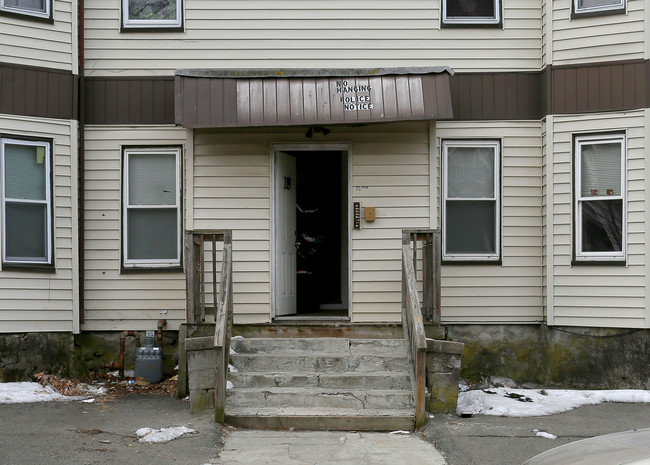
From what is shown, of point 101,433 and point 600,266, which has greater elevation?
point 600,266

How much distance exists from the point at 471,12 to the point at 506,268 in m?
3.50

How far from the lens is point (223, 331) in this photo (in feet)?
31.4

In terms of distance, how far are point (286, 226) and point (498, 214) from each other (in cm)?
287

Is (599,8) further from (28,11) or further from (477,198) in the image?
(28,11)

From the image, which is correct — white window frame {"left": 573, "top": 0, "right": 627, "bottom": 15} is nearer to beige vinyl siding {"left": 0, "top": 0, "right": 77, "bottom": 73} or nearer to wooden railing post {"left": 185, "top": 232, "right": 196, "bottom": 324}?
wooden railing post {"left": 185, "top": 232, "right": 196, "bottom": 324}

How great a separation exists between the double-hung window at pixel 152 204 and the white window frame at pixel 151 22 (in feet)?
5.37

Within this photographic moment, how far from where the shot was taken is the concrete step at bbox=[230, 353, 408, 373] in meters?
10.3

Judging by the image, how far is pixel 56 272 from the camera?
1160 cm

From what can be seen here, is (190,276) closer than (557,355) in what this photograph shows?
Yes

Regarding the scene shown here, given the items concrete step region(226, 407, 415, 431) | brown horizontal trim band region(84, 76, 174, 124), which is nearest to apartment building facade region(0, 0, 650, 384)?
brown horizontal trim band region(84, 76, 174, 124)

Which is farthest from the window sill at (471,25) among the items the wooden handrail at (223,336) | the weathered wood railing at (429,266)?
the wooden handrail at (223,336)

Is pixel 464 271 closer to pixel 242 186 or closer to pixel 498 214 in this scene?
pixel 498 214

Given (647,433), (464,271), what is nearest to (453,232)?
(464,271)

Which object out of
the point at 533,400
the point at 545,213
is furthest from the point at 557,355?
the point at 545,213
